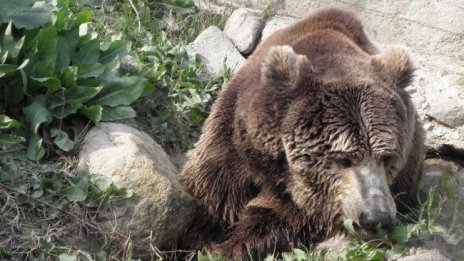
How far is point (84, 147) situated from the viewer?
5660 mm

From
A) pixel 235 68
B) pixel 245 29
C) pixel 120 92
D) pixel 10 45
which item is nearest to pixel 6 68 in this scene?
pixel 10 45

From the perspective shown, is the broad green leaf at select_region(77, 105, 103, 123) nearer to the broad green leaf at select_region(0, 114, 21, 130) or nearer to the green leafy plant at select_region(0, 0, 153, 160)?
the green leafy plant at select_region(0, 0, 153, 160)

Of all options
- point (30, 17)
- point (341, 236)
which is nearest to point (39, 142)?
point (30, 17)

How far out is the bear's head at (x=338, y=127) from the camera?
16.2 ft

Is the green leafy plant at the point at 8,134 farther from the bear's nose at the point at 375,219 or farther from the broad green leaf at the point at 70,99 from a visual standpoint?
the bear's nose at the point at 375,219

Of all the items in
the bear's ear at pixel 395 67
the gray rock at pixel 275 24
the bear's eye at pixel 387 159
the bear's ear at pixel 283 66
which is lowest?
the gray rock at pixel 275 24

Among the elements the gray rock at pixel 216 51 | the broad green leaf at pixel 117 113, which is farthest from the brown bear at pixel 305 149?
the gray rock at pixel 216 51

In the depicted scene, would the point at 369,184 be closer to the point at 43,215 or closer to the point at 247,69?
the point at 247,69

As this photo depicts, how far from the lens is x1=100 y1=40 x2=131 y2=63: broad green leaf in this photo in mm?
6334

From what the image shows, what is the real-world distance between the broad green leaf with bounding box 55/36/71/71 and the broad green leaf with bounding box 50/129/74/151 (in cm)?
52

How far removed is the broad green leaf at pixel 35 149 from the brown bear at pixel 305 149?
1122 millimetres

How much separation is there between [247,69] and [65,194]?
1680 mm

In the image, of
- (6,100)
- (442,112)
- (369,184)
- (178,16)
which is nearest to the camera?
(369,184)

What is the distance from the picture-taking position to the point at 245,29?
811 centimetres
